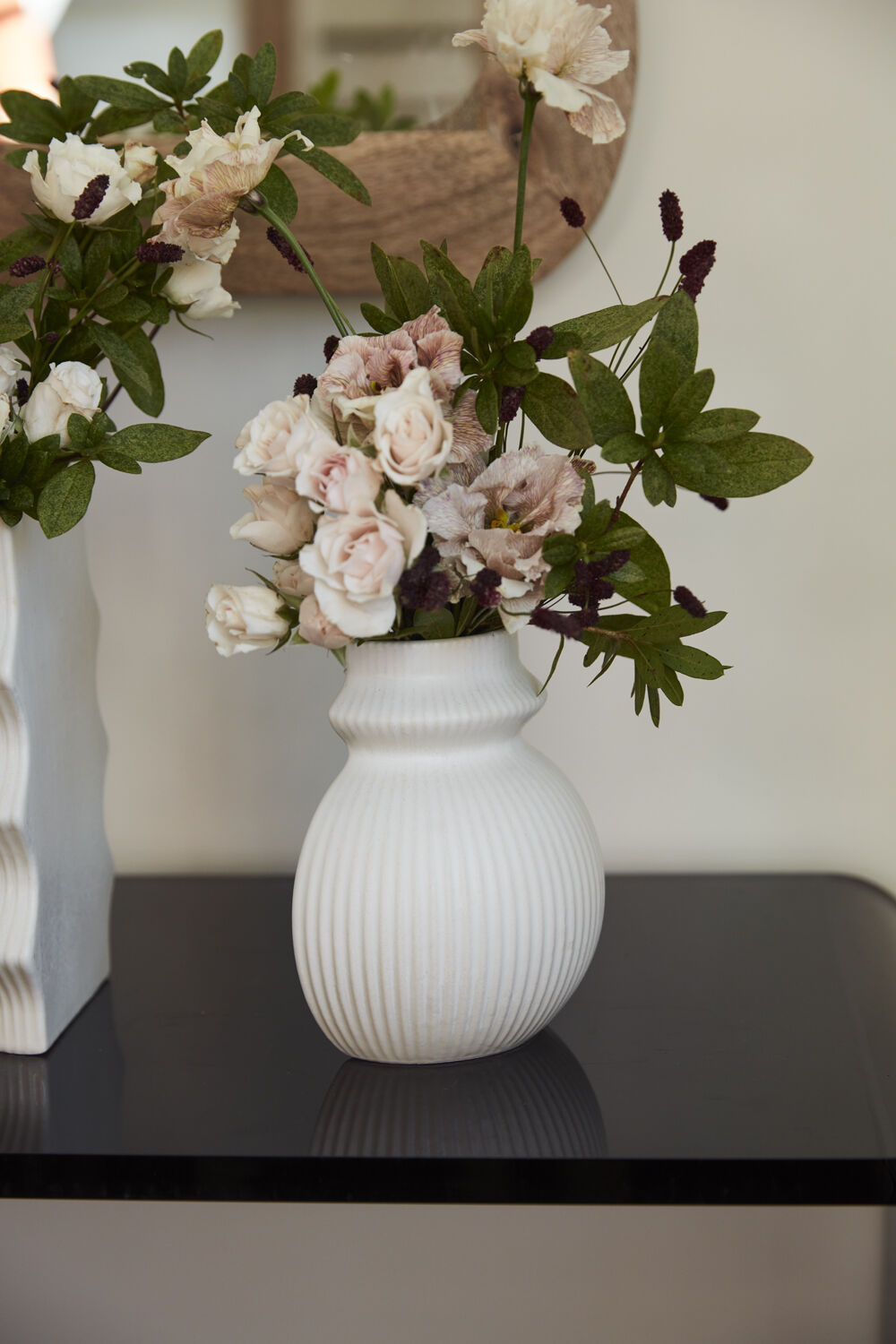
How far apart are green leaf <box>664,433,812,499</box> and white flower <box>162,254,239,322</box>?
0.97 ft

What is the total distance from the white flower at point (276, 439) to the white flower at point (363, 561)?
1.6 inches

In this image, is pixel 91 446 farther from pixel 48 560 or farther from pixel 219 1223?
pixel 219 1223

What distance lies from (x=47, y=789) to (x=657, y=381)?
426mm

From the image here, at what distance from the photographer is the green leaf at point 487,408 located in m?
0.61

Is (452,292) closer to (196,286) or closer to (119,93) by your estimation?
(196,286)

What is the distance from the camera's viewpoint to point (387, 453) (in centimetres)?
57

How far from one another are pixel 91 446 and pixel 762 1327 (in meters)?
0.81

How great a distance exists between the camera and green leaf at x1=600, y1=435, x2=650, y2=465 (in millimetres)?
595

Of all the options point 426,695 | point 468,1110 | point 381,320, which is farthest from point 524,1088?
point 381,320

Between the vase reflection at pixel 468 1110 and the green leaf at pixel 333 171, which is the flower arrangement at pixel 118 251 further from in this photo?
the vase reflection at pixel 468 1110

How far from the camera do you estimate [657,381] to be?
0.60 m

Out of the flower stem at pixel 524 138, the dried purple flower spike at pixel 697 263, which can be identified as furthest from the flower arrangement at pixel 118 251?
the dried purple flower spike at pixel 697 263

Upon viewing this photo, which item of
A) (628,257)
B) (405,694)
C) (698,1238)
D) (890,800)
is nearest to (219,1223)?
(698,1238)

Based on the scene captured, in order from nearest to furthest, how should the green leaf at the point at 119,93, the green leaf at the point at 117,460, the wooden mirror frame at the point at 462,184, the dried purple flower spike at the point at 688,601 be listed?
the dried purple flower spike at the point at 688,601 → the green leaf at the point at 117,460 → the green leaf at the point at 119,93 → the wooden mirror frame at the point at 462,184
